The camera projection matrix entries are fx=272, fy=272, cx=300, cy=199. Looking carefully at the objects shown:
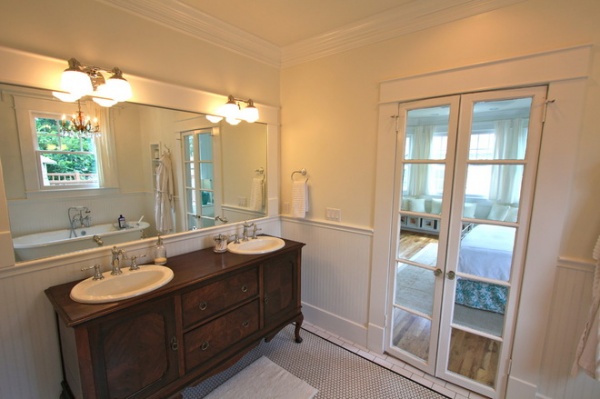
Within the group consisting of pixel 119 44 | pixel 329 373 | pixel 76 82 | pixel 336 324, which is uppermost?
pixel 119 44

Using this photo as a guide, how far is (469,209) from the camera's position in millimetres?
1800

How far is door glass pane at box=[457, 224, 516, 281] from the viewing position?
1716 mm

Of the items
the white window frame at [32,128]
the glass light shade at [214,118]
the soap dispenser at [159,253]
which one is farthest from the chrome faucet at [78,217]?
the glass light shade at [214,118]

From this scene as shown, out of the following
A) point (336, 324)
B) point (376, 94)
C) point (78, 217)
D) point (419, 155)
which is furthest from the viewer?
point (336, 324)

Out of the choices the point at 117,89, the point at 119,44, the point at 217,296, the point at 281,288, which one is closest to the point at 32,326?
the point at 217,296

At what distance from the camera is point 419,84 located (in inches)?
73.4

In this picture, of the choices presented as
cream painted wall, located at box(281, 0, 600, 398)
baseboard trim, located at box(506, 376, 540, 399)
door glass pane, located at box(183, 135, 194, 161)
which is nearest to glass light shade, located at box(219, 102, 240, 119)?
door glass pane, located at box(183, 135, 194, 161)

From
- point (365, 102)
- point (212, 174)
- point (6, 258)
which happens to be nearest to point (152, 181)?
point (212, 174)

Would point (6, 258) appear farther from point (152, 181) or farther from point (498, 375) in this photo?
point (498, 375)

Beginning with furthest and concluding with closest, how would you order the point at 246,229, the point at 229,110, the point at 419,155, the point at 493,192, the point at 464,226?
the point at 246,229 → the point at 229,110 → the point at 419,155 → the point at 464,226 → the point at 493,192

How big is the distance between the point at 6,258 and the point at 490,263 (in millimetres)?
2745

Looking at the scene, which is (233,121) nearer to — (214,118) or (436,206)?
(214,118)

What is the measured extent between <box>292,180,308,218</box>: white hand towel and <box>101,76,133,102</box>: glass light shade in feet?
4.78

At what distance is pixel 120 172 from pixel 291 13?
1.62 meters
